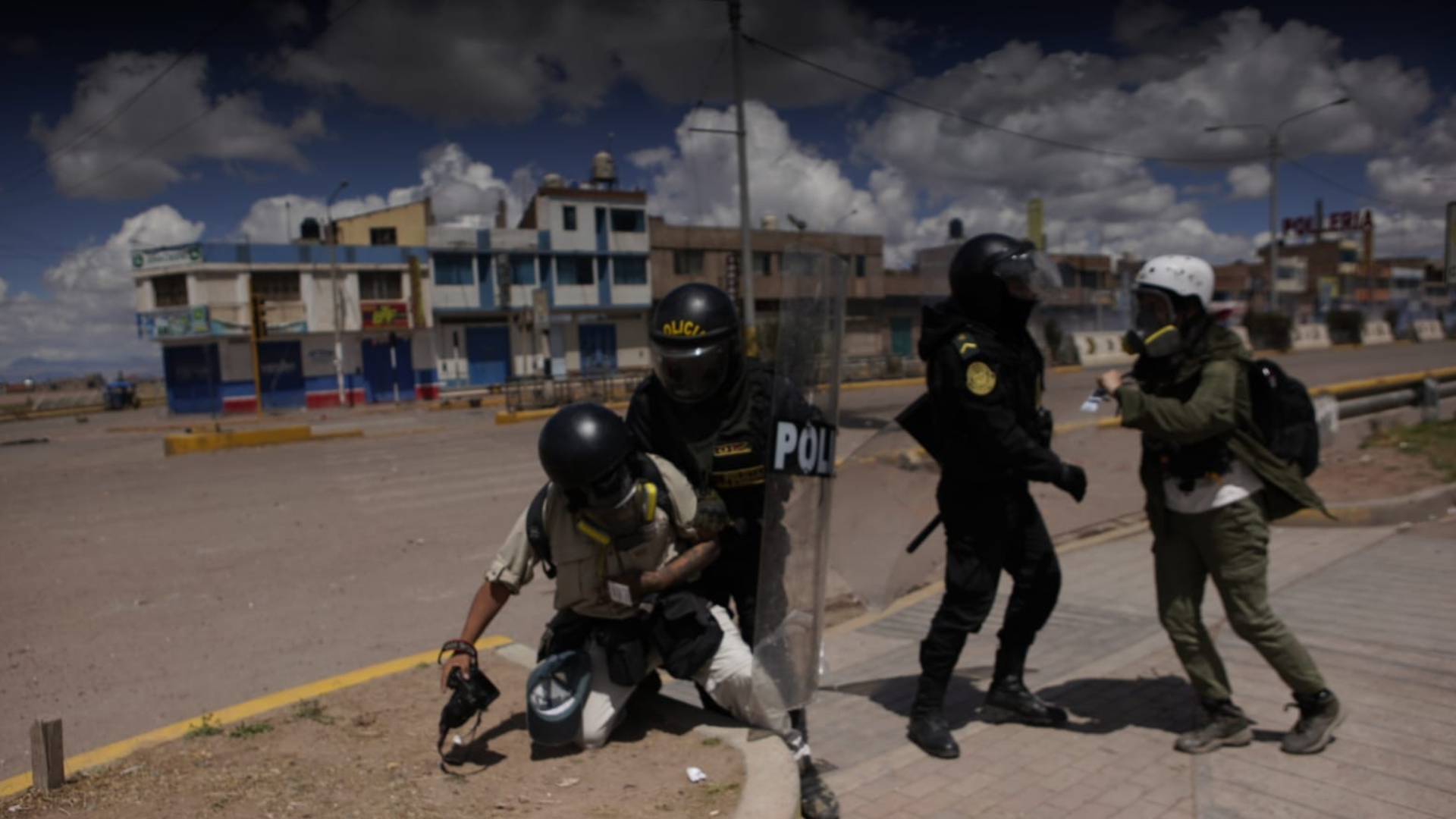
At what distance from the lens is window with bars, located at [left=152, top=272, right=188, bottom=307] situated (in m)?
37.6

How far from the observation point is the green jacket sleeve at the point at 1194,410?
318cm

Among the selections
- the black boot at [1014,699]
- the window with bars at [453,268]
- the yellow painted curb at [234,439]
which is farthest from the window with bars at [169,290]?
the black boot at [1014,699]

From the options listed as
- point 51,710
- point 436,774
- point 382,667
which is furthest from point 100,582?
point 436,774

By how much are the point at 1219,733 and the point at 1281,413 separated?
3.89 ft

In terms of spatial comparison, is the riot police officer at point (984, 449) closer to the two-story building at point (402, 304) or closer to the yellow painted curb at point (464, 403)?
the two-story building at point (402, 304)

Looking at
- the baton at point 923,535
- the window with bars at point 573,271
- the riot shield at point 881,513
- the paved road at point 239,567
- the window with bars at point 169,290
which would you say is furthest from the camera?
the window with bars at point 573,271

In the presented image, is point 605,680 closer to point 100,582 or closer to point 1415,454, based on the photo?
point 100,582

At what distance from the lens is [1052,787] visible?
3158 millimetres

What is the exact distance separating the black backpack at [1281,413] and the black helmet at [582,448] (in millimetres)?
2280

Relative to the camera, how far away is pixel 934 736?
3.49 metres

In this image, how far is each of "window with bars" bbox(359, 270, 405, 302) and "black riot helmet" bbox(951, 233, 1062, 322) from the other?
39451 millimetres

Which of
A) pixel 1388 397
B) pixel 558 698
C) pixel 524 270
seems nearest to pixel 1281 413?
pixel 558 698

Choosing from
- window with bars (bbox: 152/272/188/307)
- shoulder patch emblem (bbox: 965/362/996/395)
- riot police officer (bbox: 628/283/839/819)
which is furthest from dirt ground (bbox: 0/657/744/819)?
window with bars (bbox: 152/272/188/307)

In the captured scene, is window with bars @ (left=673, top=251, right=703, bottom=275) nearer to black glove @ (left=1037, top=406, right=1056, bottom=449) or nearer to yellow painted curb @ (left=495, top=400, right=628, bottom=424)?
yellow painted curb @ (left=495, top=400, right=628, bottom=424)
